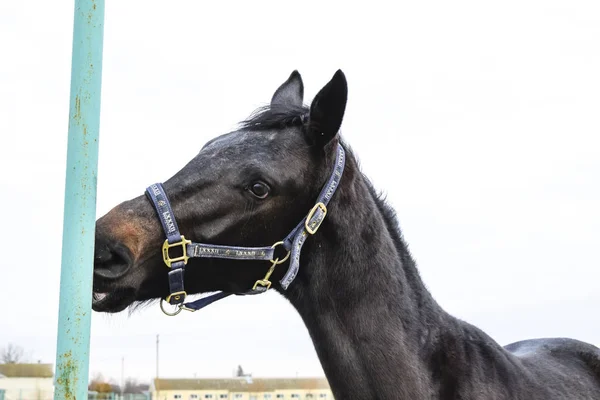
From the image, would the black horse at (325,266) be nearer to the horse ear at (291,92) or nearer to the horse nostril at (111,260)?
the horse nostril at (111,260)

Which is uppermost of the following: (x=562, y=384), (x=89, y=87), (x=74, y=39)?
(x=74, y=39)

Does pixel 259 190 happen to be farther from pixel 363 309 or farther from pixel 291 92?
pixel 291 92

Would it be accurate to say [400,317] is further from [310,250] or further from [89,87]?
[89,87]

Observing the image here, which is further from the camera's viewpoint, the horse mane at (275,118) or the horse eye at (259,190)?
the horse mane at (275,118)

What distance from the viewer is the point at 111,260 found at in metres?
3.70

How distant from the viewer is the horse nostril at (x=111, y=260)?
365 cm

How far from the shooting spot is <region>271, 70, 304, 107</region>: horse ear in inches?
215

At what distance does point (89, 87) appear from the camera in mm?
2920

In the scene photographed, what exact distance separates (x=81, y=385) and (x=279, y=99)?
3168 millimetres

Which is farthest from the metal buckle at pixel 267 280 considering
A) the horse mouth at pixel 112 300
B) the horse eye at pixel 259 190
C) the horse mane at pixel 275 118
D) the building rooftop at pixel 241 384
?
the building rooftop at pixel 241 384

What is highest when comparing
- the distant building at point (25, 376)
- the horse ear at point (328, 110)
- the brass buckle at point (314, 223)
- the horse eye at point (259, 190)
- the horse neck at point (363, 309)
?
the distant building at point (25, 376)

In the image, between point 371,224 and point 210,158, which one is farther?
point 371,224

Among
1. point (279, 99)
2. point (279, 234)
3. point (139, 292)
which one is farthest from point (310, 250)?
point (279, 99)

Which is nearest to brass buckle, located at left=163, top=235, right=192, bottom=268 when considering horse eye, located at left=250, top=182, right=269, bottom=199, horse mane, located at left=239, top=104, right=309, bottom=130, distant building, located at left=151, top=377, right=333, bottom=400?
horse eye, located at left=250, top=182, right=269, bottom=199
